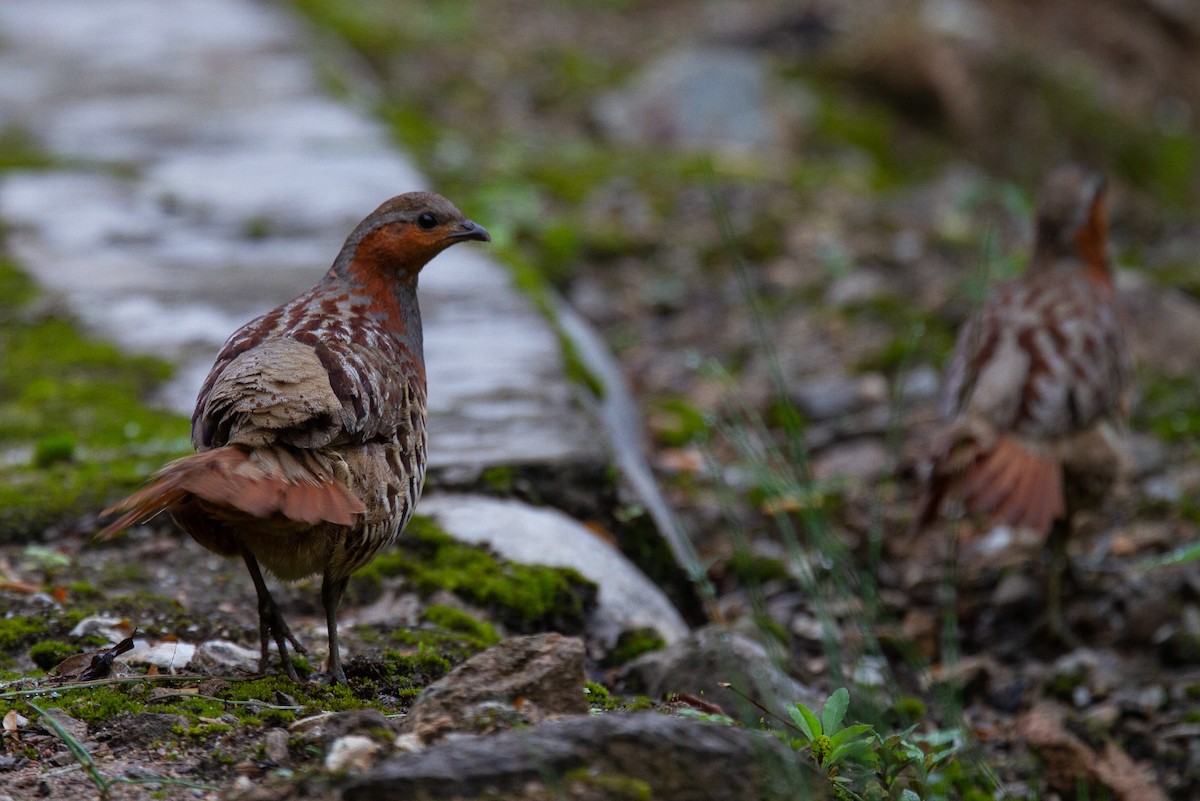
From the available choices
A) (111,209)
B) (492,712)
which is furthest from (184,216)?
(492,712)

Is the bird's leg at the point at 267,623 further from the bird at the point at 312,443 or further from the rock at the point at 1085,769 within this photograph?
the rock at the point at 1085,769

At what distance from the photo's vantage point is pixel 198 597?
12.7ft

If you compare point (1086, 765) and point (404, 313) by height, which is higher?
point (404, 313)

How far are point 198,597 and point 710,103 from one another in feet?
21.6

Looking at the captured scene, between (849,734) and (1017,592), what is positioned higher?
(849,734)

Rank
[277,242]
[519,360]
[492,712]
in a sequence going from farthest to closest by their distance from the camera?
1. [277,242]
2. [519,360]
3. [492,712]

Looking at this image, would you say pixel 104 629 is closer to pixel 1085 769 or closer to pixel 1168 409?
pixel 1085 769

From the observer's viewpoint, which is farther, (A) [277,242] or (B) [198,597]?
(A) [277,242]

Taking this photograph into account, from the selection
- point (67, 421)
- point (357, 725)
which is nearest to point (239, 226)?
point (67, 421)

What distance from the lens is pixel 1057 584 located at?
5238mm

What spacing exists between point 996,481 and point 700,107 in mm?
5229

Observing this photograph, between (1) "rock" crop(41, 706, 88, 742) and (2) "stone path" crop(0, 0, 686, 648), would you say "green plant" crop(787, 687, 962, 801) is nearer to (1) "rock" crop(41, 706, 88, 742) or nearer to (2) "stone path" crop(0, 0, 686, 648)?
(2) "stone path" crop(0, 0, 686, 648)

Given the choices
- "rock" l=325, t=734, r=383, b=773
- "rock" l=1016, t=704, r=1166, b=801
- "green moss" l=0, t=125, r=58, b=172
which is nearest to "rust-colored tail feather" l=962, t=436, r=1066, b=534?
"rock" l=1016, t=704, r=1166, b=801

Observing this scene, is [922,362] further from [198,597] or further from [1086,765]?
[198,597]
